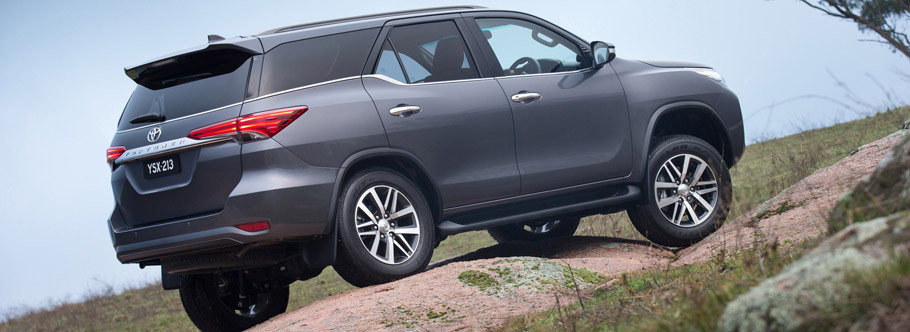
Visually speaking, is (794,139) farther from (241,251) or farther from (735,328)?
(735,328)

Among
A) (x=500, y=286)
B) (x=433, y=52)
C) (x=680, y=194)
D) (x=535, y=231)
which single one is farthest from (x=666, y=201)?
(x=433, y=52)

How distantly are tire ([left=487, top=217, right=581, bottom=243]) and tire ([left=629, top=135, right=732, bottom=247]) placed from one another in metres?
1.78

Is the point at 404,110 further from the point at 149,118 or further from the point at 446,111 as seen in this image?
the point at 149,118

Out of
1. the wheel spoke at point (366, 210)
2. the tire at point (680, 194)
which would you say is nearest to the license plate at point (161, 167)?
the wheel spoke at point (366, 210)

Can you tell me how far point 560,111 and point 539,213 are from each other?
0.85 metres

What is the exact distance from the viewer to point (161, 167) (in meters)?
6.25

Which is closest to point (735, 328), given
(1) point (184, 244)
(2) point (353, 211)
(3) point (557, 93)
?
(2) point (353, 211)

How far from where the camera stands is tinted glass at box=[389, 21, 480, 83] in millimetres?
6938

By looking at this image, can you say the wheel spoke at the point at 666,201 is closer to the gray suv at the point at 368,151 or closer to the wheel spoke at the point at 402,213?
the gray suv at the point at 368,151

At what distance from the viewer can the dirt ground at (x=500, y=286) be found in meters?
5.79

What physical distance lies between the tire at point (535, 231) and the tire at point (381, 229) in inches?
131

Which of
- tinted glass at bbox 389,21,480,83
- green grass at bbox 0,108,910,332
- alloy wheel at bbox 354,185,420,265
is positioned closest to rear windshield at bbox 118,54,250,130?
alloy wheel at bbox 354,185,420,265

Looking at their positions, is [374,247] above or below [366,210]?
below

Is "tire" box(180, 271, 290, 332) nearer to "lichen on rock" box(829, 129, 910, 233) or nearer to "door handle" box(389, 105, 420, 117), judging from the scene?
"door handle" box(389, 105, 420, 117)
